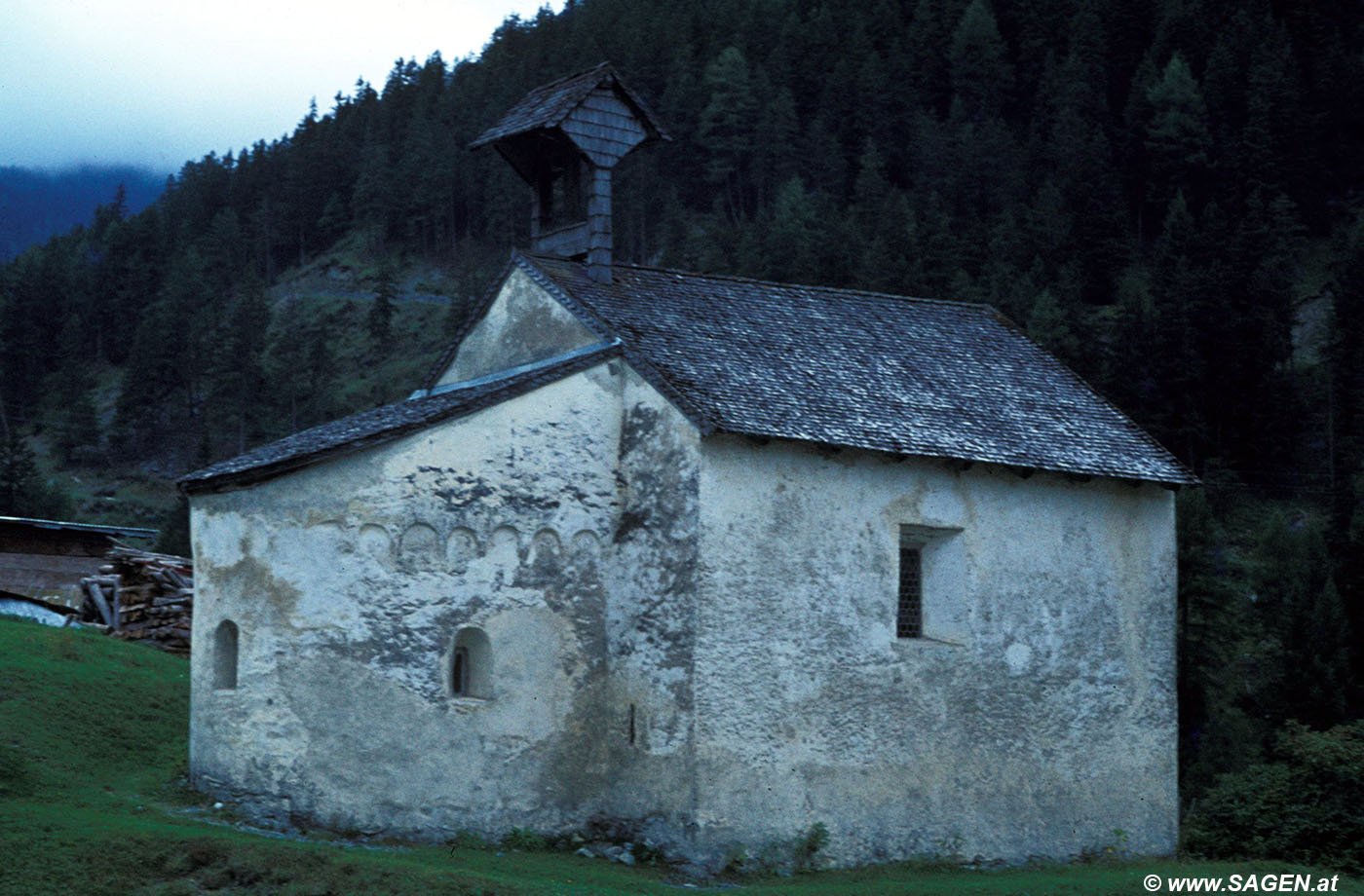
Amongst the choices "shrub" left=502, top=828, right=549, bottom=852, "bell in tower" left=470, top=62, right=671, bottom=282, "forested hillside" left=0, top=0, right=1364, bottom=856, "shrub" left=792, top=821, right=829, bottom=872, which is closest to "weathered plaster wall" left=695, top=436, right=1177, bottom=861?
"shrub" left=792, top=821, right=829, bottom=872

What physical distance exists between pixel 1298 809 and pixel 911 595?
7844mm

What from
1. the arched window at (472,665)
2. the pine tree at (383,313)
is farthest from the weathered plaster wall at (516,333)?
the pine tree at (383,313)

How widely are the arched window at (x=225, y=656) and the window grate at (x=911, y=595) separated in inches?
411

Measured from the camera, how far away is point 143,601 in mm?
33438

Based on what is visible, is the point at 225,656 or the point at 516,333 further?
the point at 516,333

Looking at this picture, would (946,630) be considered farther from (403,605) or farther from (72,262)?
(72,262)

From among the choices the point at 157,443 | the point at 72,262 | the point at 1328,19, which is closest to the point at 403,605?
the point at 157,443

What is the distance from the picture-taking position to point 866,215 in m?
97.4

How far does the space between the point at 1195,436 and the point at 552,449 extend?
53.8 metres

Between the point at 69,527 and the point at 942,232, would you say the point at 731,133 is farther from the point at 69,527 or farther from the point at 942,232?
the point at 69,527

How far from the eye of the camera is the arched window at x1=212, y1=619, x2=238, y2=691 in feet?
69.5

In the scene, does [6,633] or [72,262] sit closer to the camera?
[6,633]

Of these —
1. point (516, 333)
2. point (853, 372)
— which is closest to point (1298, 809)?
point (853, 372)

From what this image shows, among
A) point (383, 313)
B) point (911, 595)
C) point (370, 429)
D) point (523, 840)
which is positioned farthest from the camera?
point (383, 313)
